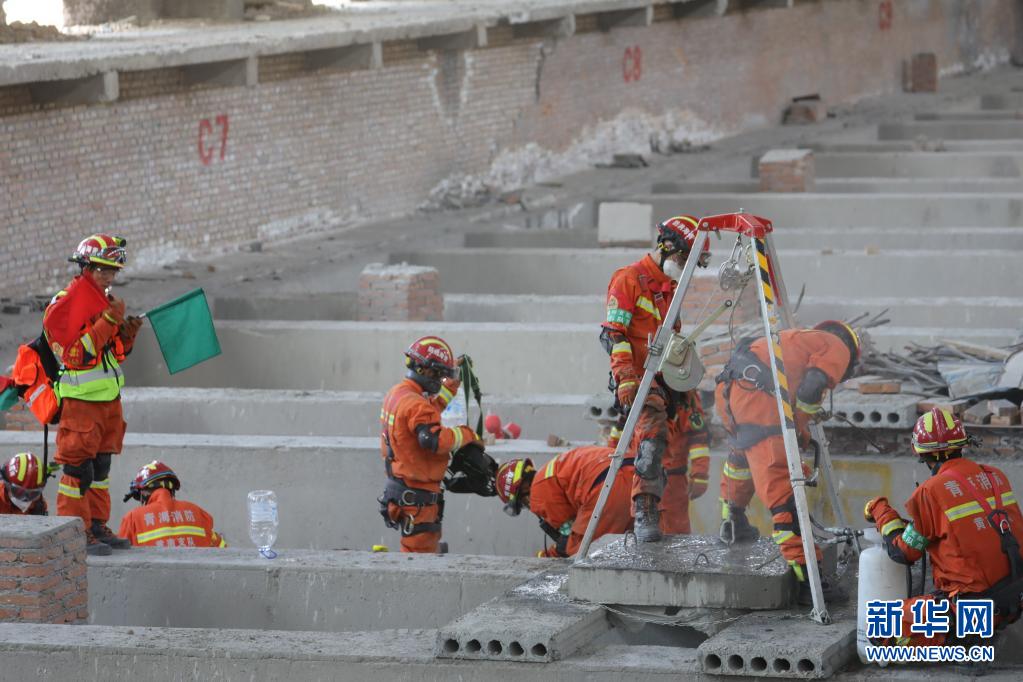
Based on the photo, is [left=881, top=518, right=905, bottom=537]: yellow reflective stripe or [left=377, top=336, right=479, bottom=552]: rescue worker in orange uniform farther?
[left=377, top=336, right=479, bottom=552]: rescue worker in orange uniform

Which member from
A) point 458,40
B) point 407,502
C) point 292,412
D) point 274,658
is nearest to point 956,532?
point 274,658

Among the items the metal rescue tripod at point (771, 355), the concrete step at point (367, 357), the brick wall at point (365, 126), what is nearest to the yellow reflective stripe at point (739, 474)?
the metal rescue tripod at point (771, 355)

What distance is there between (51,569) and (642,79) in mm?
18168

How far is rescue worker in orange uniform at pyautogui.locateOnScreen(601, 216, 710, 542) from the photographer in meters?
8.72

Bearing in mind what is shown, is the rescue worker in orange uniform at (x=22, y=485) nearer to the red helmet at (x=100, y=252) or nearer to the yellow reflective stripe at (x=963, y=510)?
the red helmet at (x=100, y=252)

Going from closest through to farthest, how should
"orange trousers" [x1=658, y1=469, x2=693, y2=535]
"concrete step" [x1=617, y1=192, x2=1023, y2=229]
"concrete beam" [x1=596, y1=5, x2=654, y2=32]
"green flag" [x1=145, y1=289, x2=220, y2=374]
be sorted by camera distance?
"orange trousers" [x1=658, y1=469, x2=693, y2=535] < "green flag" [x1=145, y1=289, x2=220, y2=374] < "concrete step" [x1=617, y1=192, x2=1023, y2=229] < "concrete beam" [x1=596, y1=5, x2=654, y2=32]

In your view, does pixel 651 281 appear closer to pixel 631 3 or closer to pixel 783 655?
pixel 783 655

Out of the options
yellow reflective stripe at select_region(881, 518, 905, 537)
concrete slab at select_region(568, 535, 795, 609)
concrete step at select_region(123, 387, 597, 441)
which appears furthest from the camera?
concrete step at select_region(123, 387, 597, 441)

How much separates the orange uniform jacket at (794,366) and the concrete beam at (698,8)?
1850 centimetres

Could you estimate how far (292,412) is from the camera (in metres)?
12.6

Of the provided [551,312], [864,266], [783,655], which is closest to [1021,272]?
[864,266]

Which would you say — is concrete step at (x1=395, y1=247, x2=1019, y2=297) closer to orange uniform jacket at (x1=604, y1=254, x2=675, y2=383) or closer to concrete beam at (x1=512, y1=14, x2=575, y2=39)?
orange uniform jacket at (x1=604, y1=254, x2=675, y2=383)

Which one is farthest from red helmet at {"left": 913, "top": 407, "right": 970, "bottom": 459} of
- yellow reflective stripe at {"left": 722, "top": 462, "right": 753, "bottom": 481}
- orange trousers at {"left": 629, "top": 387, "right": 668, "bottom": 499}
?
orange trousers at {"left": 629, "top": 387, "right": 668, "bottom": 499}

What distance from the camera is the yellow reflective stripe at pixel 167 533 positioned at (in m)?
10.0
